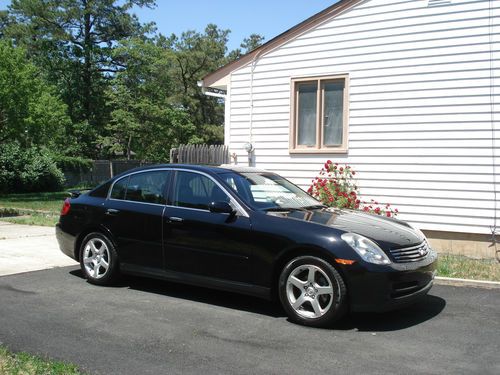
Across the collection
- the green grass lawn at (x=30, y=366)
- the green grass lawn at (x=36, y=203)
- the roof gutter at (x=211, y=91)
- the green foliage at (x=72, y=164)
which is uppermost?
the roof gutter at (x=211, y=91)

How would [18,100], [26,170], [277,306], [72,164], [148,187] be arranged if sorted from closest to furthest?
[277,306] < [148,187] < [18,100] < [26,170] < [72,164]

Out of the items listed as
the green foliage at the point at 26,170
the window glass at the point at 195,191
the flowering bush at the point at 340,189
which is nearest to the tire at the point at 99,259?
the window glass at the point at 195,191

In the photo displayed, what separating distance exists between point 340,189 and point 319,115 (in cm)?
155

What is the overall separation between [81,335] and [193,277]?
4.83 feet

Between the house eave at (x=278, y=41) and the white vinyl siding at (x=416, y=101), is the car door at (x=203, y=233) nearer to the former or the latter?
the white vinyl siding at (x=416, y=101)

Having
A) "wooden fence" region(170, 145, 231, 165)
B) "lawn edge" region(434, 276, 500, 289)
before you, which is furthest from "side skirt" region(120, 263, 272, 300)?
"wooden fence" region(170, 145, 231, 165)

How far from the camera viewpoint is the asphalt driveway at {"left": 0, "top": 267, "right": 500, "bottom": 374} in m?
4.23

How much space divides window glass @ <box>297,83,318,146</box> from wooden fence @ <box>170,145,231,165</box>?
178 centimetres

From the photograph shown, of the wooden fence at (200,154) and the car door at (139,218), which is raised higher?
the wooden fence at (200,154)

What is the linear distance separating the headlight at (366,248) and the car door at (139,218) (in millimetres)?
2258

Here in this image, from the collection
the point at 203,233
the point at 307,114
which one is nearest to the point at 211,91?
the point at 307,114

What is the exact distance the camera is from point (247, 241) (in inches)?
220

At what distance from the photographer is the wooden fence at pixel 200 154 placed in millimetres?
11094

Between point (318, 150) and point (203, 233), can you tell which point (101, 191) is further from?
point (318, 150)
